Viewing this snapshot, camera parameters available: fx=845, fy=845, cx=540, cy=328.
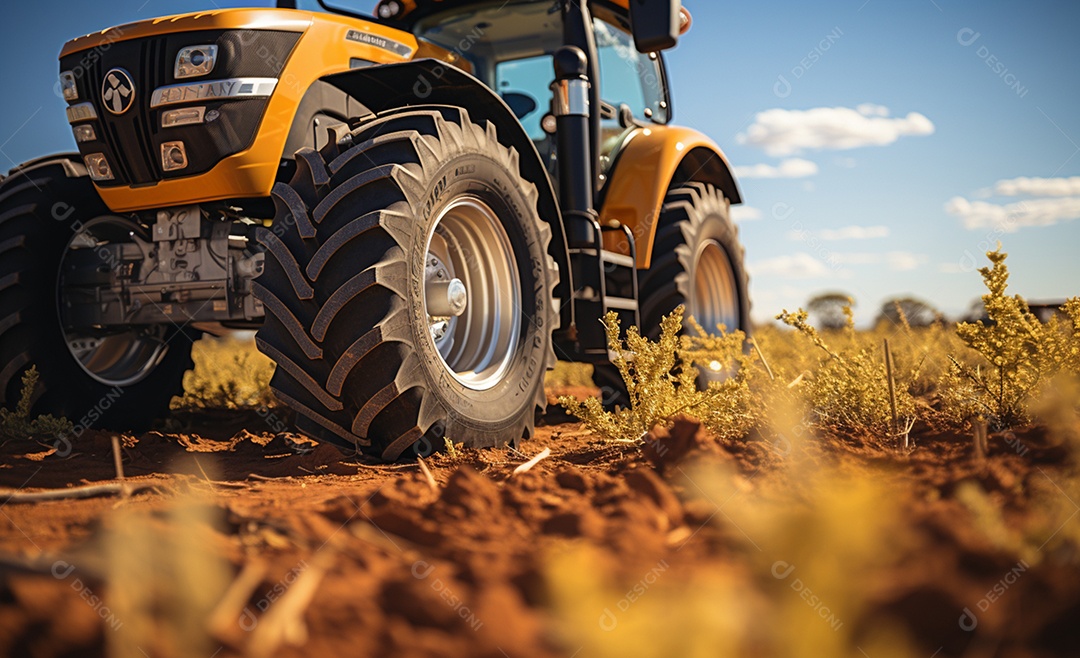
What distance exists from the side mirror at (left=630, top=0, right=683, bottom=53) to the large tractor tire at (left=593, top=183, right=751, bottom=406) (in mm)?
1473

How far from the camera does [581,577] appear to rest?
2.99ft

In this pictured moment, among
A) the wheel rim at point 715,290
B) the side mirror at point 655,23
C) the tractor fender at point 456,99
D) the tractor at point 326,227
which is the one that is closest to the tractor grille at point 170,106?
the tractor at point 326,227

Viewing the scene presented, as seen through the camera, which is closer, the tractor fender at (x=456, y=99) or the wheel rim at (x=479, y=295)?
the tractor fender at (x=456, y=99)

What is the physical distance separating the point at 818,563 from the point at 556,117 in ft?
12.2

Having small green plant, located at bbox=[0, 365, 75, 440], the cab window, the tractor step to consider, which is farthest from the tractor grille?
the cab window

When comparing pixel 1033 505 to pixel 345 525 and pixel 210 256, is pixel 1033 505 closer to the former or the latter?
pixel 345 525

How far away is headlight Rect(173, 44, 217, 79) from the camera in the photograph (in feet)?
11.2

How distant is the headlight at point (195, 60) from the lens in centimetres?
341

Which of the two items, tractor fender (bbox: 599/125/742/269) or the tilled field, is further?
tractor fender (bbox: 599/125/742/269)

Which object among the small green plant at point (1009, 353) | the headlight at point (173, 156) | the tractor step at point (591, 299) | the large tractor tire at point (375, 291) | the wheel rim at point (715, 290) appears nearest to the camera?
the large tractor tire at point (375, 291)

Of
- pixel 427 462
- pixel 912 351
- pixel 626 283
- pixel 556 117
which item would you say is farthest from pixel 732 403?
pixel 912 351

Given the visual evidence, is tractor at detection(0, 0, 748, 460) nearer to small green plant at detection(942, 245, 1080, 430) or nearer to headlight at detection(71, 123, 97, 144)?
Answer: headlight at detection(71, 123, 97, 144)

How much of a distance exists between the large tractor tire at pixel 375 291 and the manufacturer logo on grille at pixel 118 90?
3.32ft

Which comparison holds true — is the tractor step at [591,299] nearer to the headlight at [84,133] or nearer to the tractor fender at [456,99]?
the tractor fender at [456,99]
